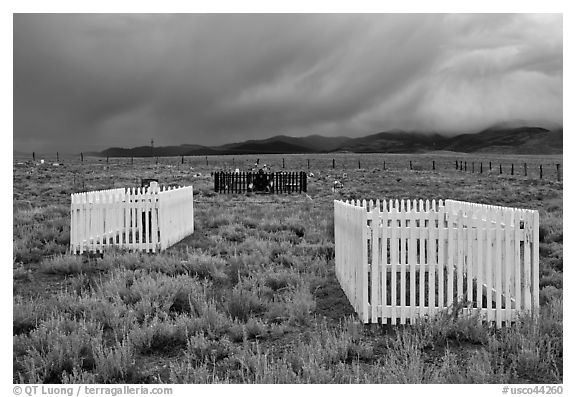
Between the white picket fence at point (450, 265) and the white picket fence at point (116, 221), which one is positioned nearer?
the white picket fence at point (450, 265)

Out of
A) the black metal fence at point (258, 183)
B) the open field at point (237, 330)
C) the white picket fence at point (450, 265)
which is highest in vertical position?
the black metal fence at point (258, 183)

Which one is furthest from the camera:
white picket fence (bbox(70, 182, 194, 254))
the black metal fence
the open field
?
the black metal fence

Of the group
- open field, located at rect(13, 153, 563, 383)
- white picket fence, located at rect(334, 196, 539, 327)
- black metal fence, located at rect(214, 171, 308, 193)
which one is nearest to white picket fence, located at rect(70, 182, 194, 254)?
open field, located at rect(13, 153, 563, 383)

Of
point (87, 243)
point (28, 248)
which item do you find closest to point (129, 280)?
point (87, 243)

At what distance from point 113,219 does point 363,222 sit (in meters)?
7.13

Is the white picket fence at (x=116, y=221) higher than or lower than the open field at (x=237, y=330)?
higher

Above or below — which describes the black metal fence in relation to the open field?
above

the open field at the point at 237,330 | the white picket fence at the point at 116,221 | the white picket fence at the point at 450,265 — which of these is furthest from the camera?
the white picket fence at the point at 116,221

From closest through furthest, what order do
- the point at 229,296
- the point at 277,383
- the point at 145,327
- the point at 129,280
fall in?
the point at 277,383 → the point at 145,327 → the point at 229,296 → the point at 129,280

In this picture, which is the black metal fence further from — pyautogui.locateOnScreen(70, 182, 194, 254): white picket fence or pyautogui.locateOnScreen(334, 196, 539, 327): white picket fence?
pyautogui.locateOnScreen(334, 196, 539, 327): white picket fence

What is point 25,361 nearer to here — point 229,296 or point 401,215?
point 229,296

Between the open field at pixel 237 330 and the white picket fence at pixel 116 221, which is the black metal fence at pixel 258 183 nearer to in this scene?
the white picket fence at pixel 116 221

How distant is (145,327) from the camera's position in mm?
5746

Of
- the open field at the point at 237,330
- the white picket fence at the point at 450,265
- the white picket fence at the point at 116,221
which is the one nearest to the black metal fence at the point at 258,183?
the white picket fence at the point at 116,221
